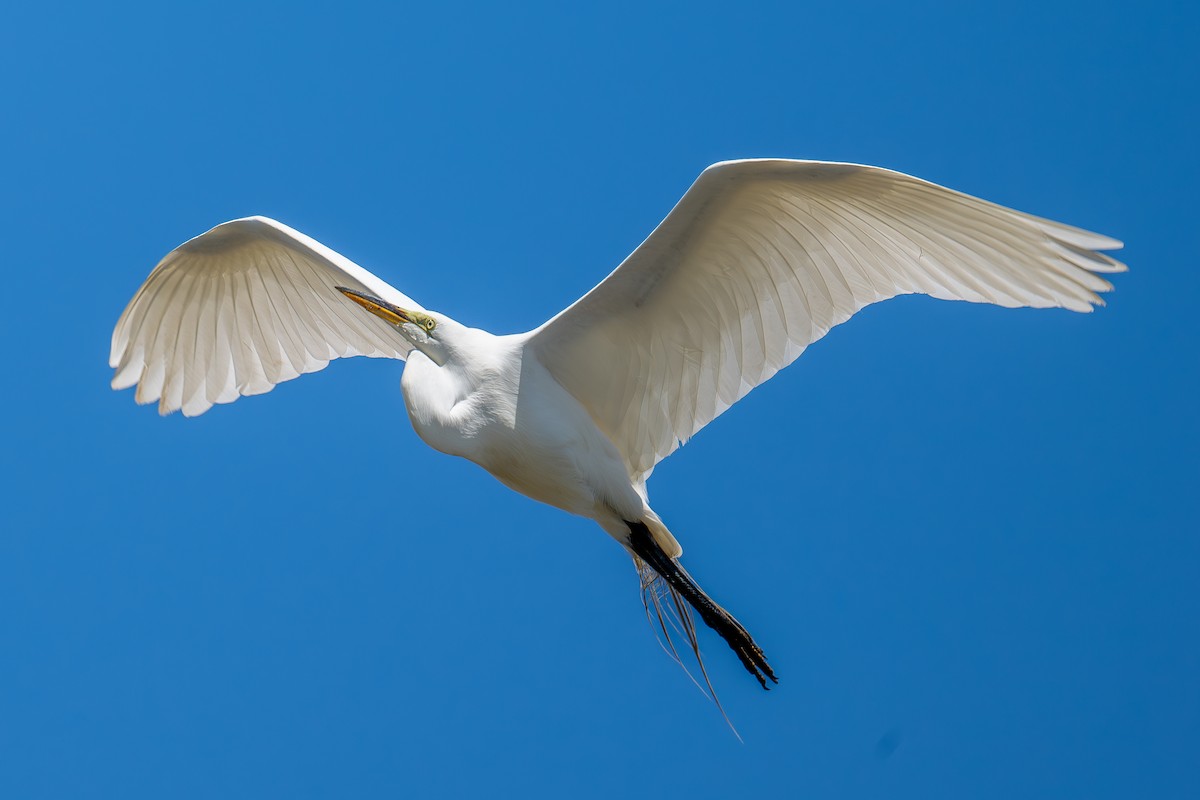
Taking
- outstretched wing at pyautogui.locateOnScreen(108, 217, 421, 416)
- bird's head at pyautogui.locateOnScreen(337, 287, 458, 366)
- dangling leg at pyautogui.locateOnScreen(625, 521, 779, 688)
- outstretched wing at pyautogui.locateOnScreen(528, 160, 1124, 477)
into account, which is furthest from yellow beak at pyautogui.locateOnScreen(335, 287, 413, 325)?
dangling leg at pyautogui.locateOnScreen(625, 521, 779, 688)

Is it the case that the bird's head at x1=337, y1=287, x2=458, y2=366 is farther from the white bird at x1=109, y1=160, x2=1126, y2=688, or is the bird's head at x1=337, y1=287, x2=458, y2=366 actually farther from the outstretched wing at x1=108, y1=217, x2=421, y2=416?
the outstretched wing at x1=108, y1=217, x2=421, y2=416

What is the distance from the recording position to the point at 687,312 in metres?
3.75

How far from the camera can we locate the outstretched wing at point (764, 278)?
332cm

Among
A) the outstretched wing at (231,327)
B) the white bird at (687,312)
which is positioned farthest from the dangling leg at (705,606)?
the outstretched wing at (231,327)

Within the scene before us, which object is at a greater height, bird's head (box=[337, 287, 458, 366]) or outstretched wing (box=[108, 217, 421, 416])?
outstretched wing (box=[108, 217, 421, 416])

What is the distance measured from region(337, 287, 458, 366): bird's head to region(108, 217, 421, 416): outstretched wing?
2.10ft

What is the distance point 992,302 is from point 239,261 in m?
2.42

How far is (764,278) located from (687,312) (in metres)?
0.23

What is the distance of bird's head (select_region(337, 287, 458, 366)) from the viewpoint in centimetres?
386

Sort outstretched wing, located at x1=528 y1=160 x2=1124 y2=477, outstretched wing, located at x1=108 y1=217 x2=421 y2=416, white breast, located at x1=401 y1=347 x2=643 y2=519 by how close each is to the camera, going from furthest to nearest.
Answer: outstretched wing, located at x1=108 y1=217 x2=421 y2=416 < white breast, located at x1=401 y1=347 x2=643 y2=519 < outstretched wing, located at x1=528 y1=160 x2=1124 y2=477

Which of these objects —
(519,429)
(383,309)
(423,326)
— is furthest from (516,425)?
(383,309)

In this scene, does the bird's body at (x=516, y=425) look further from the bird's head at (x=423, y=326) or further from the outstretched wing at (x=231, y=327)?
the outstretched wing at (x=231, y=327)

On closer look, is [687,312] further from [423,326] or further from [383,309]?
[383,309]

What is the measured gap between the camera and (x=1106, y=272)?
3.19 metres
